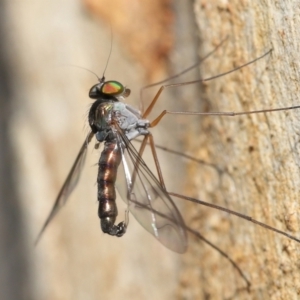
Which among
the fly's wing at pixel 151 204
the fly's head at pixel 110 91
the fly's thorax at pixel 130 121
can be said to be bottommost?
the fly's wing at pixel 151 204

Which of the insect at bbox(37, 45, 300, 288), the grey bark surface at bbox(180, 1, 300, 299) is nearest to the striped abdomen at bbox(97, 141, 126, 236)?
the insect at bbox(37, 45, 300, 288)

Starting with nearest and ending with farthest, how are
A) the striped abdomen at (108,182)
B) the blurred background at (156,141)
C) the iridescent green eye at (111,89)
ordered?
the blurred background at (156,141) → the striped abdomen at (108,182) → the iridescent green eye at (111,89)

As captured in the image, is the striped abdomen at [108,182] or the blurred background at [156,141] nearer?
the blurred background at [156,141]

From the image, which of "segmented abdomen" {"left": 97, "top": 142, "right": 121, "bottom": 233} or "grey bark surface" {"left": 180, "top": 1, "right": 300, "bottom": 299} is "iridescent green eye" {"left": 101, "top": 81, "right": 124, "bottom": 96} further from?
"grey bark surface" {"left": 180, "top": 1, "right": 300, "bottom": 299}

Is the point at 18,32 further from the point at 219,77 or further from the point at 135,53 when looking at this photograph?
the point at 219,77

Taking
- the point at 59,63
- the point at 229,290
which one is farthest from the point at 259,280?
the point at 59,63

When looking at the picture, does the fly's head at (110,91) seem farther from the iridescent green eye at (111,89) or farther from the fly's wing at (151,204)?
the fly's wing at (151,204)

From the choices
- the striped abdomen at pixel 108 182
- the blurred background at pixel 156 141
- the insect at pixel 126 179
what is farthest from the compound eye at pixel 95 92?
the blurred background at pixel 156 141
